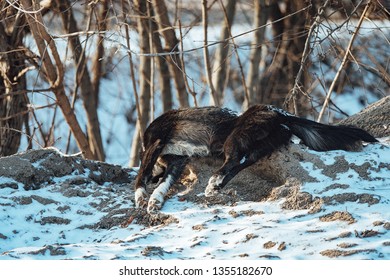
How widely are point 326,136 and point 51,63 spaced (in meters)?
3.53

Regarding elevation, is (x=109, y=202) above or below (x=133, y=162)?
below

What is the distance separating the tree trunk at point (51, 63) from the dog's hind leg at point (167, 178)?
3.95 feet

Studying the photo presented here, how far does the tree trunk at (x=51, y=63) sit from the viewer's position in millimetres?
7945

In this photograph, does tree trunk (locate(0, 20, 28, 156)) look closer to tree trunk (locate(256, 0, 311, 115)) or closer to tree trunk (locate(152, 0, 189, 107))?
tree trunk (locate(152, 0, 189, 107))

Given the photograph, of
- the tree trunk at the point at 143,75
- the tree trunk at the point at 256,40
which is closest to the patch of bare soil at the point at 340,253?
the tree trunk at the point at 143,75

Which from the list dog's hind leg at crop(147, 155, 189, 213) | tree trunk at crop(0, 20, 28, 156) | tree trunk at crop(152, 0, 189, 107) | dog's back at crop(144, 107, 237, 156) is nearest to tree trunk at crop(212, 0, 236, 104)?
tree trunk at crop(152, 0, 189, 107)

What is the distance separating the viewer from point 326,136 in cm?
657

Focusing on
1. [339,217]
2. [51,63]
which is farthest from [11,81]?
[339,217]

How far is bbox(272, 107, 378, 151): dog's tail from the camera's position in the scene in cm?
655

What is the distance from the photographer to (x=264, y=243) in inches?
211

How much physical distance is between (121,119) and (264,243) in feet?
36.8

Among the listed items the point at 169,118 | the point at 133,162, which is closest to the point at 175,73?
the point at 133,162

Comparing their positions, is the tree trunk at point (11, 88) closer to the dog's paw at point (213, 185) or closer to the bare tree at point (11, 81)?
the bare tree at point (11, 81)

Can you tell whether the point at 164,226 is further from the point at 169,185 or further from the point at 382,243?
the point at 382,243
